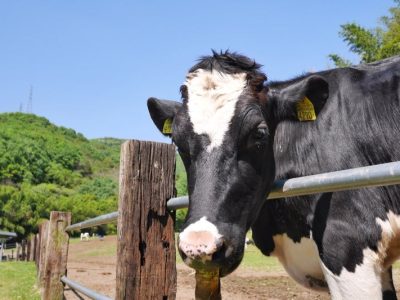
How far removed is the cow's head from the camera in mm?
2125

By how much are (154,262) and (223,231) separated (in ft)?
1.81

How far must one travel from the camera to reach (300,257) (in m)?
3.28

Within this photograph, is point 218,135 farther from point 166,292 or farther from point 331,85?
point 331,85

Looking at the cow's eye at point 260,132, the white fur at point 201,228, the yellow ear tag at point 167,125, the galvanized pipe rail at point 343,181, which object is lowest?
the white fur at point 201,228

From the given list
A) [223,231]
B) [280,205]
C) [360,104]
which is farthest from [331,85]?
[223,231]

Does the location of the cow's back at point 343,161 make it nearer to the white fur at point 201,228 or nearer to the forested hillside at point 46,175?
the white fur at point 201,228

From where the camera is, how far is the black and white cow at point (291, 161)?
2357 millimetres

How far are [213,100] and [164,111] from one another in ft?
2.70

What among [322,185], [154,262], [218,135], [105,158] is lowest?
[154,262]

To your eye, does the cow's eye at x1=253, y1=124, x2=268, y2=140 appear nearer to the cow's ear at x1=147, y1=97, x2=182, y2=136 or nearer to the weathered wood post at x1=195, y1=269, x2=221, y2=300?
the weathered wood post at x1=195, y1=269, x2=221, y2=300

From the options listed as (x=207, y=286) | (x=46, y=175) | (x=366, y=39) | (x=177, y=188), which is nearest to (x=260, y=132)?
(x=207, y=286)

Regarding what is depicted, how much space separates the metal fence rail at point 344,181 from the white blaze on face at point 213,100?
464mm

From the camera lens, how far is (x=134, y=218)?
8.33 feet

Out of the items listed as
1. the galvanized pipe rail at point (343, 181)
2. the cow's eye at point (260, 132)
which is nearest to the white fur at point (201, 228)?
the galvanized pipe rail at point (343, 181)
